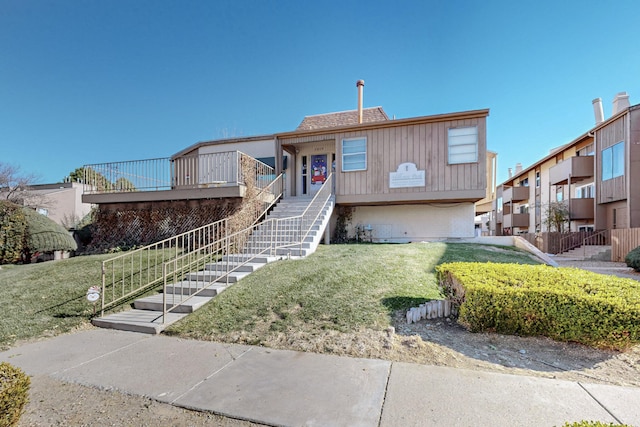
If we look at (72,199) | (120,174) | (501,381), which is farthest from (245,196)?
(72,199)

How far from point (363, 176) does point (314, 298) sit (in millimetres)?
7912

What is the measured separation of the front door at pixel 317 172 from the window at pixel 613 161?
14.3 meters

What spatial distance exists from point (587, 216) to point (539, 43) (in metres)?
12.0

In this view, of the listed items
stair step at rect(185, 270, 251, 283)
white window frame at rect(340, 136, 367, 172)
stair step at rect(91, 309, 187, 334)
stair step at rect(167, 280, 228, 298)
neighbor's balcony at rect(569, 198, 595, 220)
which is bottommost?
stair step at rect(91, 309, 187, 334)

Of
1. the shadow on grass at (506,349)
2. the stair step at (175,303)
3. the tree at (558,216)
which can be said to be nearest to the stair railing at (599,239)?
the tree at (558,216)

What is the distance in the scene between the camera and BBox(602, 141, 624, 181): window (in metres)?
14.2

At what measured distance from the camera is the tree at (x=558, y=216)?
1735 centimetres

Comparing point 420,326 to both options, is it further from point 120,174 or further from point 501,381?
point 120,174

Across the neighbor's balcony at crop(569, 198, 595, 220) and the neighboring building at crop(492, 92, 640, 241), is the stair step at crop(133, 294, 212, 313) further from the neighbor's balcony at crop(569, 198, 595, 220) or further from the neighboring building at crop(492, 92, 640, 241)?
the neighbor's balcony at crop(569, 198, 595, 220)

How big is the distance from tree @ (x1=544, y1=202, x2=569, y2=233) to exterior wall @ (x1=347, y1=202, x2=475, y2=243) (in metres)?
9.68

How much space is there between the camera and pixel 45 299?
567 cm

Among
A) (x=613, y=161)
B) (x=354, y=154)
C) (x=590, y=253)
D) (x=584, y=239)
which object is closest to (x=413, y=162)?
(x=354, y=154)

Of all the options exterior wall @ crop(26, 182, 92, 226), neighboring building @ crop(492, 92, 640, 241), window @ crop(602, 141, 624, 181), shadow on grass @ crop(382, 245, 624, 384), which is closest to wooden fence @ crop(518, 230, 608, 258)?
neighboring building @ crop(492, 92, 640, 241)

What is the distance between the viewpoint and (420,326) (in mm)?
4133
